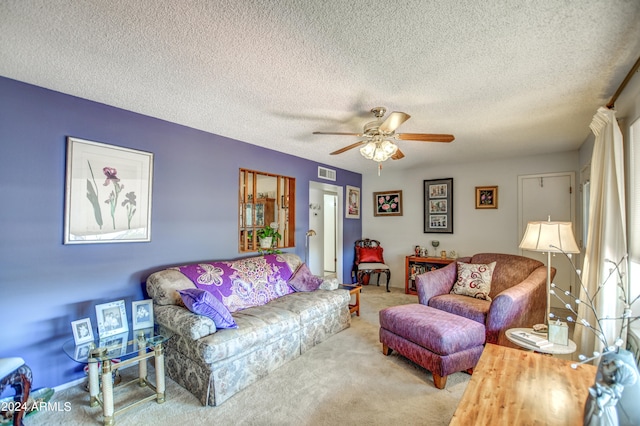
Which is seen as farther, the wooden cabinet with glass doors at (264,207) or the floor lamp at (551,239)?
the wooden cabinet with glass doors at (264,207)

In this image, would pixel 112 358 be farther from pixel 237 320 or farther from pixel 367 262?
pixel 367 262

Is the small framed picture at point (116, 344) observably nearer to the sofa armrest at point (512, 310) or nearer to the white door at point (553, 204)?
the sofa armrest at point (512, 310)

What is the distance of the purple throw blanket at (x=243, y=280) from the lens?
9.36ft

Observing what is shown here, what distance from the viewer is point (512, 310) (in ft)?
8.39

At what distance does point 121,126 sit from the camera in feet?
8.77

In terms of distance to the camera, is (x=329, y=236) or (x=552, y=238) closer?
(x=552, y=238)

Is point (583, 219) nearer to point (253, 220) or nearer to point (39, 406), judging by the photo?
point (253, 220)

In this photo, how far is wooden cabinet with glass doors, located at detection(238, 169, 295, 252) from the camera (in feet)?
12.8

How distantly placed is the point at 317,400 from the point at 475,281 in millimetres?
2234

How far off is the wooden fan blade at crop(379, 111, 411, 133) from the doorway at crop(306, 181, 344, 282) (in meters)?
2.67

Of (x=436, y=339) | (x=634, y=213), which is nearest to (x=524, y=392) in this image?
(x=436, y=339)

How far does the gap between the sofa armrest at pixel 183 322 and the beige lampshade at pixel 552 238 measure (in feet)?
8.92

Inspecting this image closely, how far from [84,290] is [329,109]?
265 centimetres

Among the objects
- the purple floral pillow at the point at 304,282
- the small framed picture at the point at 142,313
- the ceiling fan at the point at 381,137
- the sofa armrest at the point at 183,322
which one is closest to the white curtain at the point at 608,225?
the ceiling fan at the point at 381,137
